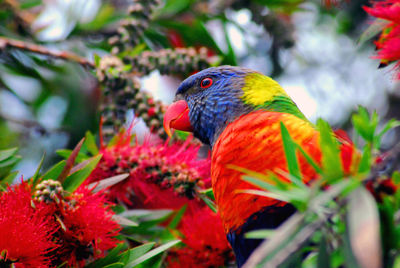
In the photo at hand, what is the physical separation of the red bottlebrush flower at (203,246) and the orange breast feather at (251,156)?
207 millimetres

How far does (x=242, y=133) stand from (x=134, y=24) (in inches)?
34.8

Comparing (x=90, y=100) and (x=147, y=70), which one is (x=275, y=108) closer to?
(x=147, y=70)


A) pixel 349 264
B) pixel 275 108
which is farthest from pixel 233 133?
pixel 349 264

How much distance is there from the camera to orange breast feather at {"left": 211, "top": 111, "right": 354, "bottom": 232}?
1062 mm

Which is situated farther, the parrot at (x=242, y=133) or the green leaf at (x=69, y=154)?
the green leaf at (x=69, y=154)

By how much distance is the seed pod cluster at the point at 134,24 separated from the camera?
6.02 feet

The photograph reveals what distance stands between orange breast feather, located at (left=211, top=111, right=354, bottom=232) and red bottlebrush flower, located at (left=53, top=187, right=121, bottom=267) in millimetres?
316

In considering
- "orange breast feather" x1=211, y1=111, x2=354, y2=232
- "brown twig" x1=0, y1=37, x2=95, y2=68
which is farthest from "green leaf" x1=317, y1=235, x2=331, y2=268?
"brown twig" x1=0, y1=37, x2=95, y2=68

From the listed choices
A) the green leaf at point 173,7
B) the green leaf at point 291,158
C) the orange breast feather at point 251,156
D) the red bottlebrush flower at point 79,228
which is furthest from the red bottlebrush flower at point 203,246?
the green leaf at point 173,7

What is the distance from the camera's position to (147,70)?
175 centimetres

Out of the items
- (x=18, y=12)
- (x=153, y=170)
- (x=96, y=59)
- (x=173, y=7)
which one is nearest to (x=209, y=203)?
(x=153, y=170)

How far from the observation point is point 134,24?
1840mm

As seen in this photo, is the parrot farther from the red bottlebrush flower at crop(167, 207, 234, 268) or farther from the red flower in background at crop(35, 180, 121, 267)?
the red flower in background at crop(35, 180, 121, 267)

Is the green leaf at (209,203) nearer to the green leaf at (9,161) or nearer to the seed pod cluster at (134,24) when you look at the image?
the green leaf at (9,161)
